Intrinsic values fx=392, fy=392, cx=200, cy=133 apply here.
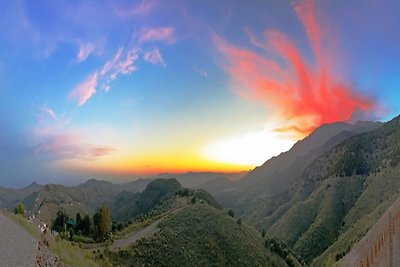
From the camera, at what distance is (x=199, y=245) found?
43656 mm

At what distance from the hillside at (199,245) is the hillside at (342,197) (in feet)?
64.9

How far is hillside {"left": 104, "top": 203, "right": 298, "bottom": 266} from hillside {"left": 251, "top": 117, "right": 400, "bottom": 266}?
64.9 ft

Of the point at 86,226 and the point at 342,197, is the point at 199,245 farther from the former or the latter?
the point at 342,197

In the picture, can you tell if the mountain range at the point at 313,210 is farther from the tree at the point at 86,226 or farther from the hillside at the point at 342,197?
the tree at the point at 86,226

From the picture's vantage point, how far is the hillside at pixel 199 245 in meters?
35.6

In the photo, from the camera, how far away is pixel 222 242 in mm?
47469

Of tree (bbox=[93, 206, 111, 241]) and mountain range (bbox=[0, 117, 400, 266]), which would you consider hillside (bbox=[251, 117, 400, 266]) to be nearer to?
mountain range (bbox=[0, 117, 400, 266])

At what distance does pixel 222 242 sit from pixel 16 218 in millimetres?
31502

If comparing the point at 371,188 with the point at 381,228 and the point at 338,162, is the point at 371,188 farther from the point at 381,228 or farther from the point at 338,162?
the point at 381,228

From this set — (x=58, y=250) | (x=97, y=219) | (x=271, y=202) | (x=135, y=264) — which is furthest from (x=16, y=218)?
(x=271, y=202)

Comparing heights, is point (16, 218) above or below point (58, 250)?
above

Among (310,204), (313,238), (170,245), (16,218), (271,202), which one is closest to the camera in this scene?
(16,218)

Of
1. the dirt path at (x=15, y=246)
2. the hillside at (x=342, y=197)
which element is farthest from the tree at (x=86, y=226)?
the hillside at (x=342, y=197)

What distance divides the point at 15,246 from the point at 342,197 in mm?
102193
